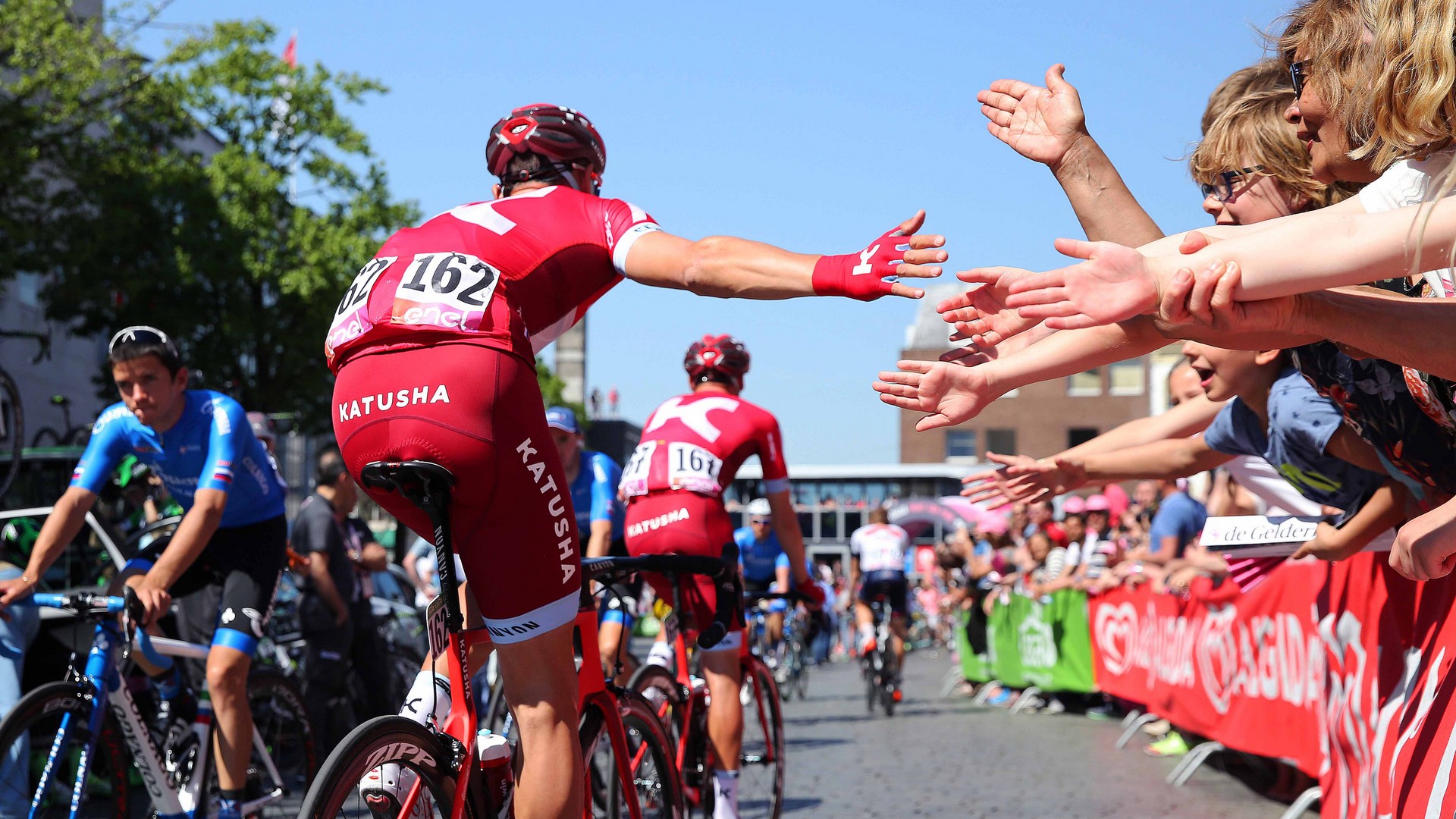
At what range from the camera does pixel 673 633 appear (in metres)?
5.93

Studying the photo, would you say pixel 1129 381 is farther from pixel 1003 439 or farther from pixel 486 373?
pixel 486 373

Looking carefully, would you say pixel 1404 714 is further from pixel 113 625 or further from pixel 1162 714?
pixel 1162 714

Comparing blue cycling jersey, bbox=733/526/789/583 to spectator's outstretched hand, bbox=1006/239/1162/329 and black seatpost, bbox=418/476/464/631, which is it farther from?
spectator's outstretched hand, bbox=1006/239/1162/329

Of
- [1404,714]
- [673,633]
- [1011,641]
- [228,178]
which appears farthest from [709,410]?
[228,178]

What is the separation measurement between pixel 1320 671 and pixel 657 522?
118 inches

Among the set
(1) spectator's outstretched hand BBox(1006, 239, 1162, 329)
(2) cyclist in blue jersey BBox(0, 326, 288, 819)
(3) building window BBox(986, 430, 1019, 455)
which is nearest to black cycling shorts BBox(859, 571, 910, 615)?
(2) cyclist in blue jersey BBox(0, 326, 288, 819)

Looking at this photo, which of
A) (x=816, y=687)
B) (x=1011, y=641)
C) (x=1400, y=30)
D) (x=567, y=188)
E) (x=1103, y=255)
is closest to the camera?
(x=1103, y=255)

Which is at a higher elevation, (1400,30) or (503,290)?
(1400,30)

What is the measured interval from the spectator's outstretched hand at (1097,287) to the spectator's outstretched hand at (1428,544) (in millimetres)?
704

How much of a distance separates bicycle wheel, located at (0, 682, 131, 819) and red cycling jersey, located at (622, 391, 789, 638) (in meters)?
2.13

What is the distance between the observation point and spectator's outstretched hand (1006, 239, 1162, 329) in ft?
6.91

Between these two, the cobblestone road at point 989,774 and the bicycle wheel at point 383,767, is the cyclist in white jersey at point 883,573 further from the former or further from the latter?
the bicycle wheel at point 383,767

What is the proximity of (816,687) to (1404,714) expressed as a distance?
19683mm

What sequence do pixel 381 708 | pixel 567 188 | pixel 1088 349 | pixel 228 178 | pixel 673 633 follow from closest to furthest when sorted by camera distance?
pixel 1088 349 < pixel 567 188 < pixel 673 633 < pixel 381 708 < pixel 228 178
